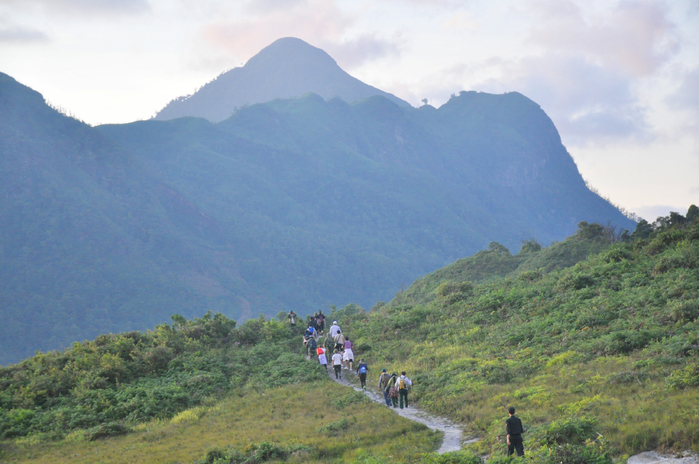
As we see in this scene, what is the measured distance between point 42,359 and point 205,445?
18585 mm

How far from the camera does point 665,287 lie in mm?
24281

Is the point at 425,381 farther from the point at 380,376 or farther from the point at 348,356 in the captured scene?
the point at 348,356

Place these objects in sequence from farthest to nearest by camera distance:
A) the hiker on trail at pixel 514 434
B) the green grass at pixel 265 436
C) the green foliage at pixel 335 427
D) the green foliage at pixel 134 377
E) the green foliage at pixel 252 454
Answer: the green foliage at pixel 134 377 < the green foliage at pixel 335 427 < the green grass at pixel 265 436 < the green foliage at pixel 252 454 < the hiker on trail at pixel 514 434

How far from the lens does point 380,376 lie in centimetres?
2338

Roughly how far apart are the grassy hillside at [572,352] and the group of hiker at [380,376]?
0.66m

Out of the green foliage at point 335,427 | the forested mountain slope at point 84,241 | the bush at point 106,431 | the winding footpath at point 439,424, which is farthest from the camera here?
the forested mountain slope at point 84,241

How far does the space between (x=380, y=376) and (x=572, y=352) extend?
27.2 feet

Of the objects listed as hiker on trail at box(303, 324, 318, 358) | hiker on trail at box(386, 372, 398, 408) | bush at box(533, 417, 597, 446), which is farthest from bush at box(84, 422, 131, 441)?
bush at box(533, 417, 597, 446)

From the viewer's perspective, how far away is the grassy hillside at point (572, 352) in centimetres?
1262

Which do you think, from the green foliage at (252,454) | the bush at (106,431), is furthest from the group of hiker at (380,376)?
the bush at (106,431)

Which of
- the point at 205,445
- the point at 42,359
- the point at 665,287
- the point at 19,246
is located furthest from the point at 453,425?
the point at 19,246

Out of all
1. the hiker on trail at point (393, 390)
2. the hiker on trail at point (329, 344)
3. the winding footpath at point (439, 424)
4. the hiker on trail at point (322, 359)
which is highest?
the hiker on trail at point (329, 344)

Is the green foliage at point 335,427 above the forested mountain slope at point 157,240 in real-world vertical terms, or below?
below

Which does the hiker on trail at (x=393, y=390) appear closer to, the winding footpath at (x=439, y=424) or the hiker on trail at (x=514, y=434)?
the winding footpath at (x=439, y=424)
